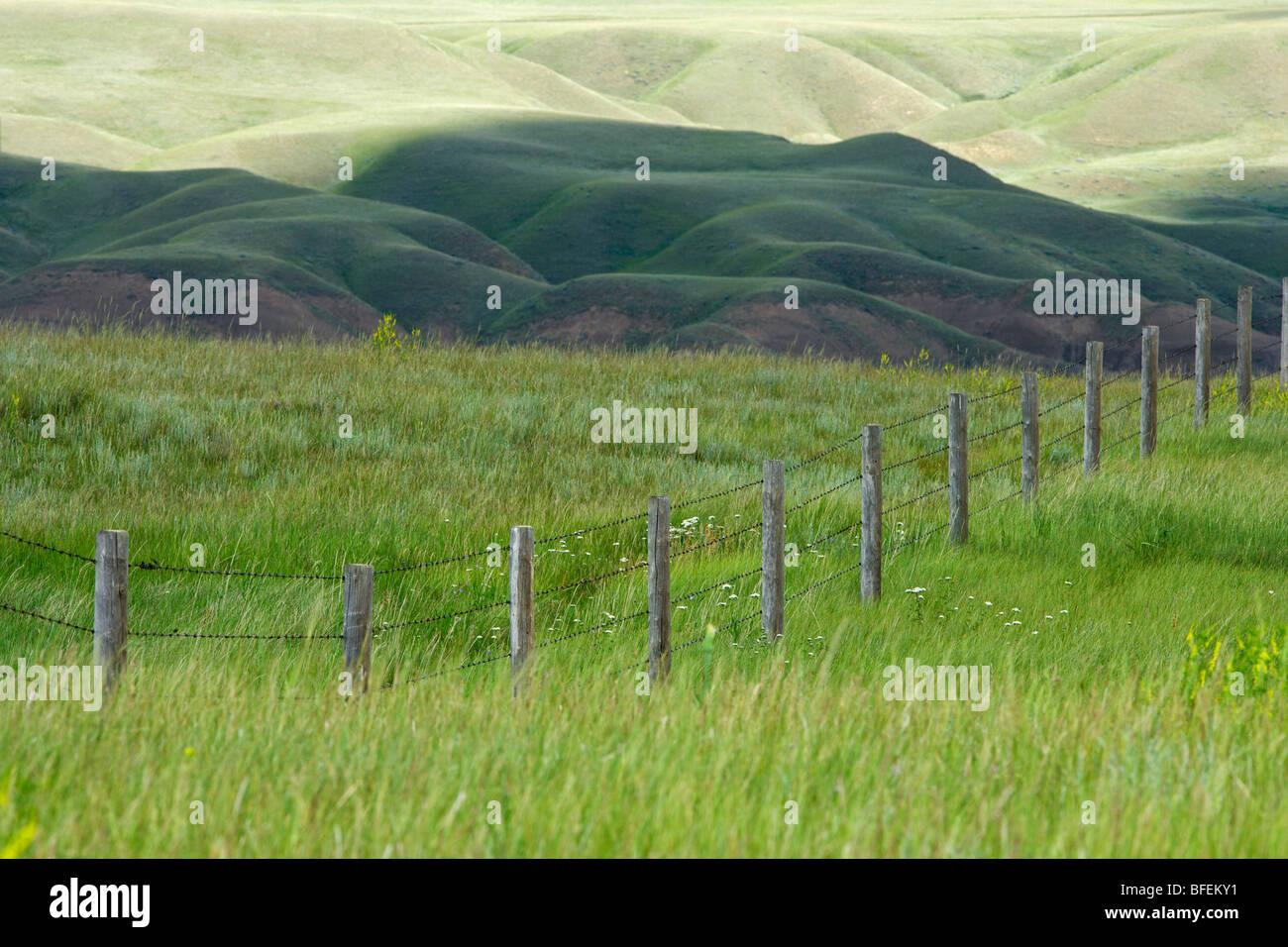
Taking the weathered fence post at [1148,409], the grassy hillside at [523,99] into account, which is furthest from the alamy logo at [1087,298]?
the grassy hillside at [523,99]

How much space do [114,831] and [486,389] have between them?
17087 mm

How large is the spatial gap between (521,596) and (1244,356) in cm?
1511

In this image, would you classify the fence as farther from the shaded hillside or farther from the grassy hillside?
the grassy hillside

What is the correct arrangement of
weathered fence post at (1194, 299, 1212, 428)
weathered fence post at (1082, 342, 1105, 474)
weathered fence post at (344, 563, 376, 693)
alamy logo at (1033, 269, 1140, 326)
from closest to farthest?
weathered fence post at (344, 563, 376, 693)
weathered fence post at (1082, 342, 1105, 474)
weathered fence post at (1194, 299, 1212, 428)
alamy logo at (1033, 269, 1140, 326)

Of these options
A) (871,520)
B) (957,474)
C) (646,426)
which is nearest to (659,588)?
(871,520)

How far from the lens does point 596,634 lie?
927 centimetres

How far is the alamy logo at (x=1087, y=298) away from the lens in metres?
50.9

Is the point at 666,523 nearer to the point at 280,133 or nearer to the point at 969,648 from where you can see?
the point at 969,648

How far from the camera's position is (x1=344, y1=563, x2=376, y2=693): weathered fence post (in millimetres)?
7051

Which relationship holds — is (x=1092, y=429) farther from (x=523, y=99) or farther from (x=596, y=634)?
(x=523, y=99)

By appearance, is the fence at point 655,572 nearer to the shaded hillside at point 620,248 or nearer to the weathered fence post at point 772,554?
the weathered fence post at point 772,554

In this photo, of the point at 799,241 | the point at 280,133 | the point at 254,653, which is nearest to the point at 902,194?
the point at 799,241

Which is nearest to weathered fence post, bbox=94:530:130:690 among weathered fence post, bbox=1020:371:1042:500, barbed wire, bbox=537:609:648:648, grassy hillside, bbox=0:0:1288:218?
barbed wire, bbox=537:609:648:648

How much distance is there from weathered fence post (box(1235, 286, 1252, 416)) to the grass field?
1.01 feet
